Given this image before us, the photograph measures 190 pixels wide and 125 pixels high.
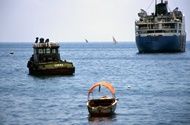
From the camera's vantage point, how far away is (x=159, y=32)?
469 feet

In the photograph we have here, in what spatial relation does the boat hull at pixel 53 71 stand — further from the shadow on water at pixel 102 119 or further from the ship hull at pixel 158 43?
the ship hull at pixel 158 43

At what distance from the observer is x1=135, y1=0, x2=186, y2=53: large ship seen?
14062 centimetres

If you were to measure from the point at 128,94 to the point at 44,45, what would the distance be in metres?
24.3

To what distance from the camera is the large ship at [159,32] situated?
461 ft

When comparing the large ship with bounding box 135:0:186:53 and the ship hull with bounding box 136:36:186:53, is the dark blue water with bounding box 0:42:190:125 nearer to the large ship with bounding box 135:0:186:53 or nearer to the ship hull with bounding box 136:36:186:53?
the ship hull with bounding box 136:36:186:53

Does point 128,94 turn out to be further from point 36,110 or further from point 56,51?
point 56,51

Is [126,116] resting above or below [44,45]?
below

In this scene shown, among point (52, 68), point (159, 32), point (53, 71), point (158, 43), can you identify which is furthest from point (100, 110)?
point (159, 32)

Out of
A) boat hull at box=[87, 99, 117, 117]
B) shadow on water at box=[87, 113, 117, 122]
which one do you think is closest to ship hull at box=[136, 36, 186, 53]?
boat hull at box=[87, 99, 117, 117]

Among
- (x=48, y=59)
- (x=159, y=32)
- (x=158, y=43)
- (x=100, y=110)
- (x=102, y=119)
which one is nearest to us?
(x=102, y=119)

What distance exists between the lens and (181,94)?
56906mm

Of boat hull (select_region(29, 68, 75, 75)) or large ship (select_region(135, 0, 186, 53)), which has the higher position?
large ship (select_region(135, 0, 186, 53))

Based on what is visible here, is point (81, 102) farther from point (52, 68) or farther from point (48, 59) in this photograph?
point (48, 59)

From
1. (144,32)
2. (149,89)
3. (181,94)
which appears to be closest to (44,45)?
(149,89)
